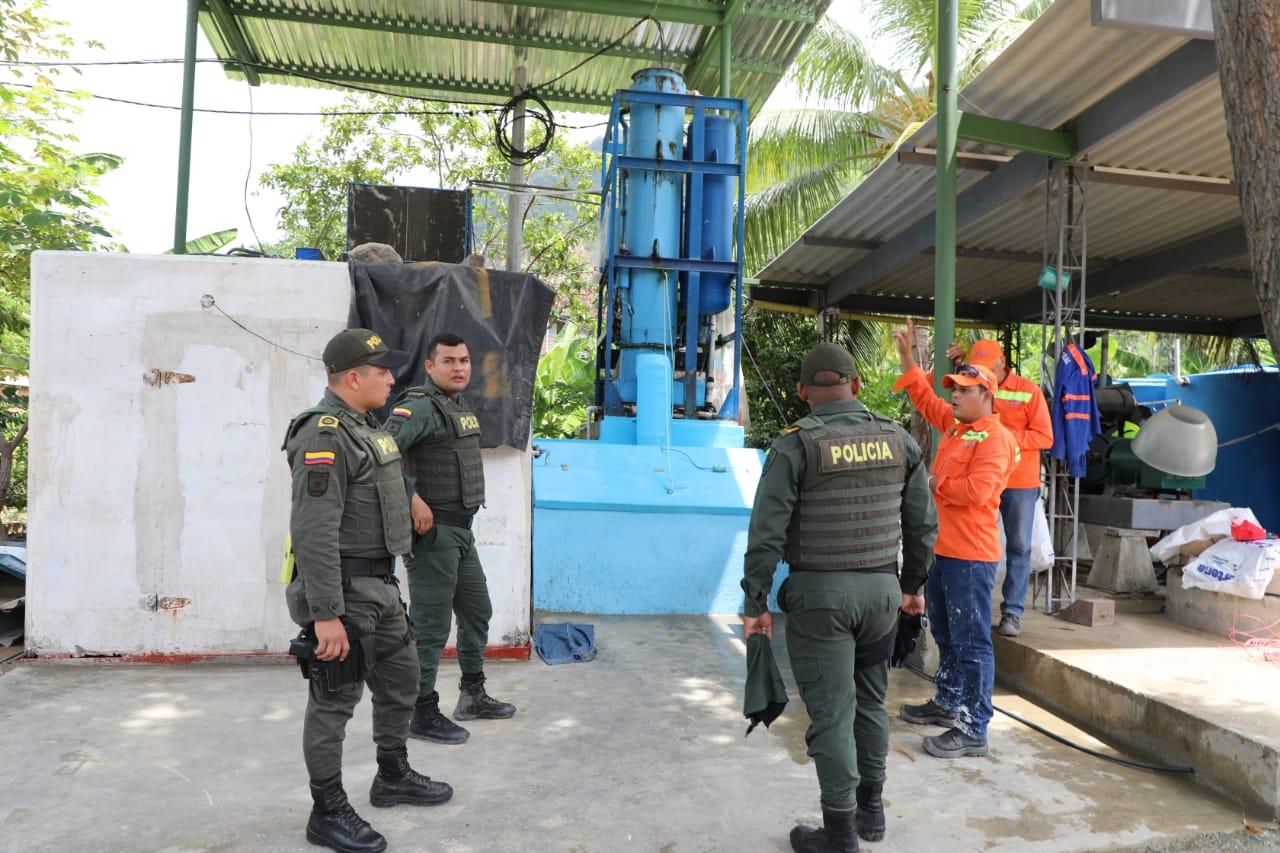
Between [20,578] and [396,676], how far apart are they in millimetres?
5102

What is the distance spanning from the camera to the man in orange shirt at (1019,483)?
18.9 feet

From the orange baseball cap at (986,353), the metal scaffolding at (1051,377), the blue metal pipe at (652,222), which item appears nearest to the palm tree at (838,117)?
the blue metal pipe at (652,222)

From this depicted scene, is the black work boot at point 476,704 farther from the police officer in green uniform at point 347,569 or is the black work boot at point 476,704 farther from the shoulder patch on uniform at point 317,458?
the shoulder patch on uniform at point 317,458

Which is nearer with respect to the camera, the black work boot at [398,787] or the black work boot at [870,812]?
the black work boot at [870,812]

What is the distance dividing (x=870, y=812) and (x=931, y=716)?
4.76ft

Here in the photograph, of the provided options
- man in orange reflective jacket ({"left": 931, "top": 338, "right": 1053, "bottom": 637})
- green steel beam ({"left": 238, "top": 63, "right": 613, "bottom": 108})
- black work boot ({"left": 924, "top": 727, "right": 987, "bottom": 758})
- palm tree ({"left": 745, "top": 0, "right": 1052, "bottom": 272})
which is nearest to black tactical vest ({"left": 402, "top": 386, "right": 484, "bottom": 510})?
black work boot ({"left": 924, "top": 727, "right": 987, "bottom": 758})

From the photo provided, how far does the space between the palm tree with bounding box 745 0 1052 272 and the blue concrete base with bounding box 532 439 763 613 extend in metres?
11.0

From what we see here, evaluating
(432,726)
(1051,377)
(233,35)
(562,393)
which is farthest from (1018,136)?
(562,393)

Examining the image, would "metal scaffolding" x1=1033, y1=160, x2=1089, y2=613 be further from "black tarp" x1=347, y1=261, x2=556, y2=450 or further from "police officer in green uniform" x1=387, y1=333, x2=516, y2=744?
"police officer in green uniform" x1=387, y1=333, x2=516, y2=744

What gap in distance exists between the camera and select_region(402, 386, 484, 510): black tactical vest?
4.25 m

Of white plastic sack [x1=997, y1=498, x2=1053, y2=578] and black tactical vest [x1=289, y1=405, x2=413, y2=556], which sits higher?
black tactical vest [x1=289, y1=405, x2=413, y2=556]

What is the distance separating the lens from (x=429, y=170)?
58.5 ft

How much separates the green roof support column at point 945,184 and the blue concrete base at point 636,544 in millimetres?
1955

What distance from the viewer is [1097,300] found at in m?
12.1
